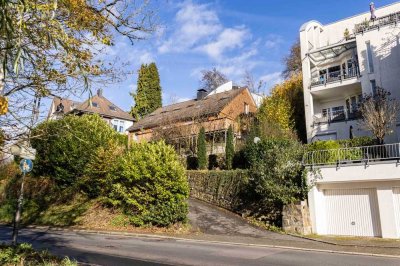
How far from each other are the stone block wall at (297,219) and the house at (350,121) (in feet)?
1.16

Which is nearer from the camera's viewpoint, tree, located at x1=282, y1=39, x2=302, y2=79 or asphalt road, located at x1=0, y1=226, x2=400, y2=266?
asphalt road, located at x1=0, y1=226, x2=400, y2=266

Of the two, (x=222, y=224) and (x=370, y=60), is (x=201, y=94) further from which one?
(x=222, y=224)

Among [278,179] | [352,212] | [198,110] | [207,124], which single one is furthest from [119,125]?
[352,212]

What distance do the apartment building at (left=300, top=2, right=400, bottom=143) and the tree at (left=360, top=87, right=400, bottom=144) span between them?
223 centimetres

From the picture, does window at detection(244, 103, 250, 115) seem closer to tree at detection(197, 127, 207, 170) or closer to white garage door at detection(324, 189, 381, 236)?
tree at detection(197, 127, 207, 170)

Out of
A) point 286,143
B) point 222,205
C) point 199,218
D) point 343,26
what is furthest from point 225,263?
point 343,26

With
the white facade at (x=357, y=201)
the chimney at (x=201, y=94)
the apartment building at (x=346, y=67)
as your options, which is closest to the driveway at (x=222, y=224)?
the white facade at (x=357, y=201)

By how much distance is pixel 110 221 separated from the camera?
19.0m

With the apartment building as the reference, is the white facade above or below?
below

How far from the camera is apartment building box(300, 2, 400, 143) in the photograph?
24078mm

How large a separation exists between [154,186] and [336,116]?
54.6 feet

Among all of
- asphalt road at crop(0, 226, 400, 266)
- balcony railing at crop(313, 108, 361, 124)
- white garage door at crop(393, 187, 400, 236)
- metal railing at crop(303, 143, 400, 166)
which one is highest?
balcony railing at crop(313, 108, 361, 124)

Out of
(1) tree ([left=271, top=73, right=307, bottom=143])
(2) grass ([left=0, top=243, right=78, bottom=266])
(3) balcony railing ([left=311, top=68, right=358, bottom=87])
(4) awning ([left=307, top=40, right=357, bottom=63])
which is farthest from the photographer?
(1) tree ([left=271, top=73, right=307, bottom=143])

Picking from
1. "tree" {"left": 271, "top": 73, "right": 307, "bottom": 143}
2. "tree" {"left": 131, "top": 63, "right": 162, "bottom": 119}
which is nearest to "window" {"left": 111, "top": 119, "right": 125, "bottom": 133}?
"tree" {"left": 131, "top": 63, "right": 162, "bottom": 119}
